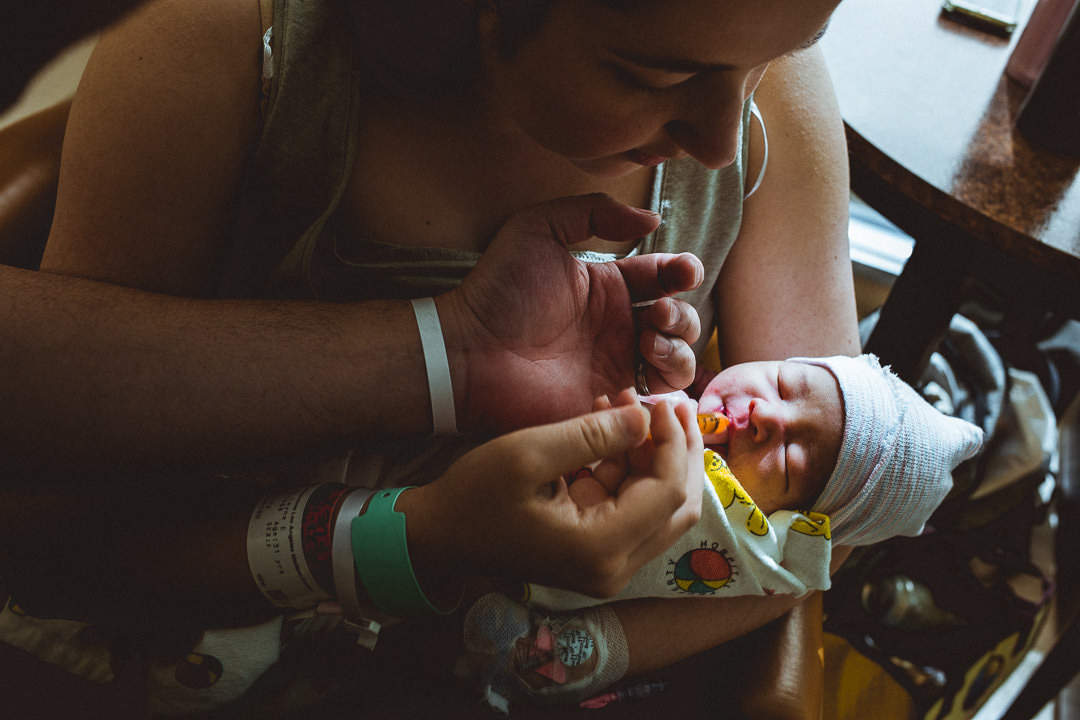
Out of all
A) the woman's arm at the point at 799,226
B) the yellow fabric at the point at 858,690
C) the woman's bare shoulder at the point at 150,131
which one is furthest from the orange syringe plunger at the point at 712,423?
the woman's bare shoulder at the point at 150,131

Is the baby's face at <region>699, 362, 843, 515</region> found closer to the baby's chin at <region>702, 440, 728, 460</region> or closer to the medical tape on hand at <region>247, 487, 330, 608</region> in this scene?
the baby's chin at <region>702, 440, 728, 460</region>

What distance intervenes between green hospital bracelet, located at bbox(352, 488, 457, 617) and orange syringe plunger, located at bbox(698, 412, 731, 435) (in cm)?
60

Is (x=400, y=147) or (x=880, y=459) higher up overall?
(x=400, y=147)

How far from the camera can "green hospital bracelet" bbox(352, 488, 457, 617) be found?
2.57 ft

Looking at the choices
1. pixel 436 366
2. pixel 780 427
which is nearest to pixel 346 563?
pixel 436 366

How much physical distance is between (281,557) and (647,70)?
2.29 feet

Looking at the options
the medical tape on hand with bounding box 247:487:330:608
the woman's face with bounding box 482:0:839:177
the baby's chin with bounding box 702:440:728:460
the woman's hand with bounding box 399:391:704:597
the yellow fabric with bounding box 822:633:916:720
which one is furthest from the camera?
the yellow fabric with bounding box 822:633:916:720

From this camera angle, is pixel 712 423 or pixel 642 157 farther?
pixel 712 423

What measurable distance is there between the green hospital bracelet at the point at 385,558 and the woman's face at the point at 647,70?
1.62 ft

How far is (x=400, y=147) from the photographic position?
0.90 m

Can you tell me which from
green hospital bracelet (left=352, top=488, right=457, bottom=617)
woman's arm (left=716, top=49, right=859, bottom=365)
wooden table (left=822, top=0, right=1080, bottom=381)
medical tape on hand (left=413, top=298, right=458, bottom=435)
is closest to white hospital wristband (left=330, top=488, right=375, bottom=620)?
green hospital bracelet (left=352, top=488, right=457, bottom=617)

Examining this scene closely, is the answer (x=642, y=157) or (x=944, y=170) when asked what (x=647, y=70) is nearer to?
(x=642, y=157)

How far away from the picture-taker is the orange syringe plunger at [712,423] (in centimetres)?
118

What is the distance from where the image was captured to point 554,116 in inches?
29.6
